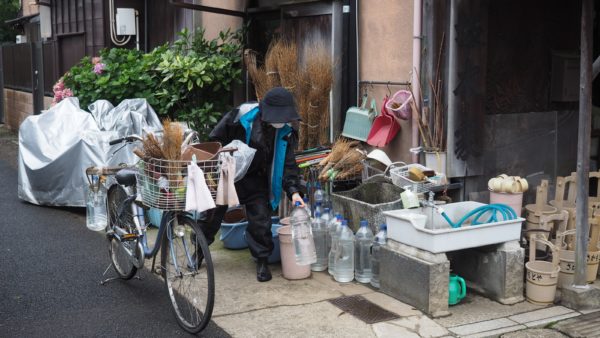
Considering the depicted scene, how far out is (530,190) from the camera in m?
7.36

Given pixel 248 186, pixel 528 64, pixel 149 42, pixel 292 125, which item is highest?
pixel 149 42

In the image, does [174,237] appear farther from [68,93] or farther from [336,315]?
[68,93]

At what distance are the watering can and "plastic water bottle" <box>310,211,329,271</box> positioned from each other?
1457 millimetres

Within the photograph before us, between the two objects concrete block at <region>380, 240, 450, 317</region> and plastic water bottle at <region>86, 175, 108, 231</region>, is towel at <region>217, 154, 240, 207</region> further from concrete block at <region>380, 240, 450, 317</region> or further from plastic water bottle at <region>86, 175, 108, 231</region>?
plastic water bottle at <region>86, 175, 108, 231</region>

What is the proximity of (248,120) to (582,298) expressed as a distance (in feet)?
10.8

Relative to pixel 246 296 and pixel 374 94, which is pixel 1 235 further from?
pixel 374 94

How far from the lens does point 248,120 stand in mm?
6043

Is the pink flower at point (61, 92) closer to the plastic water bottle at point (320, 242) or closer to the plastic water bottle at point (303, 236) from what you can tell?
the plastic water bottle at point (320, 242)

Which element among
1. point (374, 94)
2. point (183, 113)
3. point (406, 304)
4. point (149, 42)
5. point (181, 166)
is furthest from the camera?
point (149, 42)

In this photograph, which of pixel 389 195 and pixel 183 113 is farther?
pixel 183 113

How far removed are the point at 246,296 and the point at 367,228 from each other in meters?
1.32

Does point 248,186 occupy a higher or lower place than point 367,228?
higher

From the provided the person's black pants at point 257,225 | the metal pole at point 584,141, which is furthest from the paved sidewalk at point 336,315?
the metal pole at point 584,141

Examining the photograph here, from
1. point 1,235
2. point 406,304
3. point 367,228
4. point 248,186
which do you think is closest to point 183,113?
point 1,235
